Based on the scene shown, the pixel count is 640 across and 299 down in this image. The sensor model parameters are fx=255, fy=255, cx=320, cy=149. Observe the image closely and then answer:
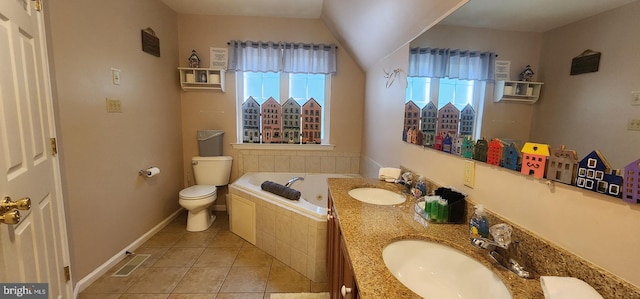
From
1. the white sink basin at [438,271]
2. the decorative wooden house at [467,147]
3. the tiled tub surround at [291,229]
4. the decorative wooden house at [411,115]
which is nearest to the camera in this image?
the white sink basin at [438,271]

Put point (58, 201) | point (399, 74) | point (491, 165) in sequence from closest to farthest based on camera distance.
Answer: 1. point (491, 165)
2. point (58, 201)
3. point (399, 74)

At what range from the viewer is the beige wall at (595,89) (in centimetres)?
58

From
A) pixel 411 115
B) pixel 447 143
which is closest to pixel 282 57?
pixel 411 115

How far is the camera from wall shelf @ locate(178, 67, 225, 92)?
291 cm

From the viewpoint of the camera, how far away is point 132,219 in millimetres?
2295

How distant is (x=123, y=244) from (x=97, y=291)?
0.45 m

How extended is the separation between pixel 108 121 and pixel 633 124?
275 cm

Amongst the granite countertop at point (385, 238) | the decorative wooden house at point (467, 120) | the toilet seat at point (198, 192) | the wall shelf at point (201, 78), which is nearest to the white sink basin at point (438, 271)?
the granite countertop at point (385, 238)

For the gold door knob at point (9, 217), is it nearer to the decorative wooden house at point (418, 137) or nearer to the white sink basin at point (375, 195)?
the white sink basin at point (375, 195)

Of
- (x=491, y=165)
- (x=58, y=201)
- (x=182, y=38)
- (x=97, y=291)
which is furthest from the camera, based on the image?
(x=182, y=38)

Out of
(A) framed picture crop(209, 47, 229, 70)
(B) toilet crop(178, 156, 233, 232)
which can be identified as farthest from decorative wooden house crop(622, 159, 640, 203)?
(A) framed picture crop(209, 47, 229, 70)

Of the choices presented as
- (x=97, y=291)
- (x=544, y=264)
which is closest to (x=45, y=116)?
(x=97, y=291)

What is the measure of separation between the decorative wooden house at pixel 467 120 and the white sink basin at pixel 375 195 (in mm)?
541

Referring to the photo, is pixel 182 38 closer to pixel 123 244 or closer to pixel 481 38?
pixel 123 244
